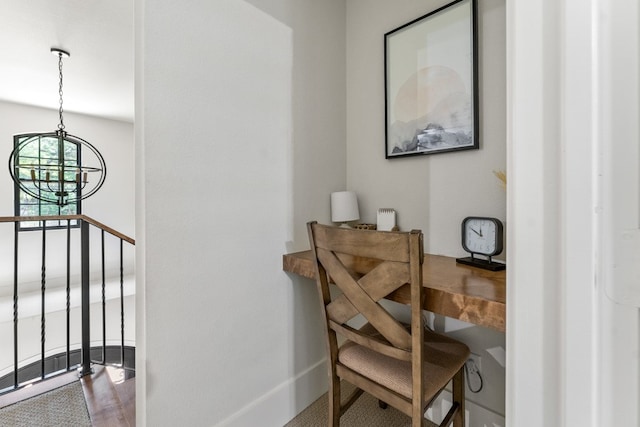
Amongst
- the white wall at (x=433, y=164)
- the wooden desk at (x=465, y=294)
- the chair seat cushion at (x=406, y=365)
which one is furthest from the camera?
the white wall at (x=433, y=164)

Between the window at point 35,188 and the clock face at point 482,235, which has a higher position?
the window at point 35,188

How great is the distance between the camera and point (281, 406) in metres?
1.61

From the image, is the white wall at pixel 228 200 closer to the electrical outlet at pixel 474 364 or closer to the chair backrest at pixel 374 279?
the chair backrest at pixel 374 279

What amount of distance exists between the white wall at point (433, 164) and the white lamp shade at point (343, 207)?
0.15 metres

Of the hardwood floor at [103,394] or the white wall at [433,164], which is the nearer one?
the white wall at [433,164]

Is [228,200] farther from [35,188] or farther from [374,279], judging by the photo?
[35,188]

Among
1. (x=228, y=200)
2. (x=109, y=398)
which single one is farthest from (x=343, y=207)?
(x=109, y=398)

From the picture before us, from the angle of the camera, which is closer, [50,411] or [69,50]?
[50,411]

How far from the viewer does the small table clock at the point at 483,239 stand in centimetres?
127

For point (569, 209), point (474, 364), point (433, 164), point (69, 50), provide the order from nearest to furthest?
point (569, 209) < point (474, 364) < point (433, 164) < point (69, 50)

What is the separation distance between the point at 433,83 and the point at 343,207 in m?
0.84

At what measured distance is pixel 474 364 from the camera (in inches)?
59.3

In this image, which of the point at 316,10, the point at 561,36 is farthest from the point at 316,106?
the point at 561,36

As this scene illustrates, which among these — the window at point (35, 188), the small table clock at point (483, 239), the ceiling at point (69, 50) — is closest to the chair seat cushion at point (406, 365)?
the small table clock at point (483, 239)
